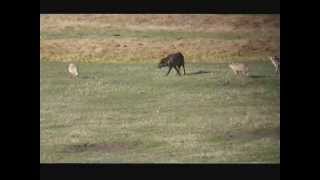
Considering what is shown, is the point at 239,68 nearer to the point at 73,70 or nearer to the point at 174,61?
the point at 174,61

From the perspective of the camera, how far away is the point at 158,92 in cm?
612

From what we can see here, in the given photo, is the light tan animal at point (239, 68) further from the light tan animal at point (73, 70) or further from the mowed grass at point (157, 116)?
the light tan animal at point (73, 70)

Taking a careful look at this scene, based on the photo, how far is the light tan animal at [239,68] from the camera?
6121mm

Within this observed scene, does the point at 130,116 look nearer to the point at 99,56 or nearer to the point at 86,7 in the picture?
the point at 99,56

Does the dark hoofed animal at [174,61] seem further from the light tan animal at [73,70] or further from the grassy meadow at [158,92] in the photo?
the light tan animal at [73,70]

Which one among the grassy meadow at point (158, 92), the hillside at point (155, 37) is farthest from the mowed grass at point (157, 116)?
the hillside at point (155, 37)

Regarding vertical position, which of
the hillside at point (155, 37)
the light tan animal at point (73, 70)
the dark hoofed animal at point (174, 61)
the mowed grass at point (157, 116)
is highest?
the hillside at point (155, 37)

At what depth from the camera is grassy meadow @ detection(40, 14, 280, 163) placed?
19.9ft

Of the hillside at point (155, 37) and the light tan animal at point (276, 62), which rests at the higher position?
the hillside at point (155, 37)

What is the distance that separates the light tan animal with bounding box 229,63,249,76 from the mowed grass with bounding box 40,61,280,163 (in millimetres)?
42

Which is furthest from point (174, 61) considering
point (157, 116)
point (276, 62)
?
point (276, 62)

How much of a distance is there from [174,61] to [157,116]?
1.59 ft
